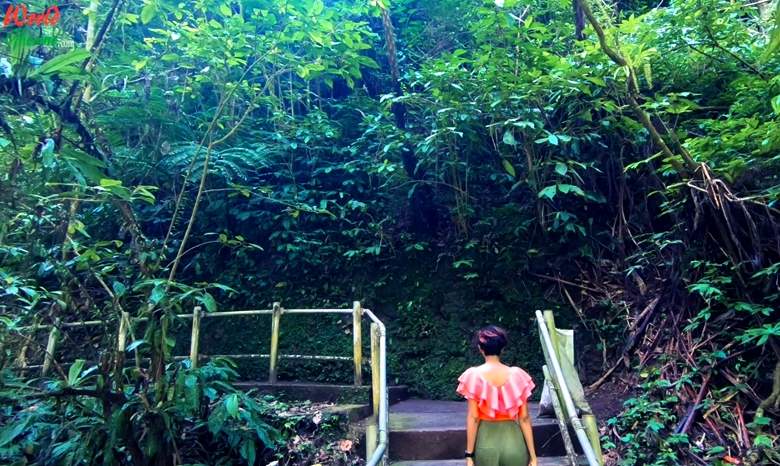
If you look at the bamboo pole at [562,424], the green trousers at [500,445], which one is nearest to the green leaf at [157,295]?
the green trousers at [500,445]

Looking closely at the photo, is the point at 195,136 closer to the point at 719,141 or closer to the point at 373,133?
the point at 373,133

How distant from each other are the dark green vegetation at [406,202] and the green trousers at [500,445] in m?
2.07

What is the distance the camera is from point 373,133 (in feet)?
27.2

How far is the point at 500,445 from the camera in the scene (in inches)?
→ 126

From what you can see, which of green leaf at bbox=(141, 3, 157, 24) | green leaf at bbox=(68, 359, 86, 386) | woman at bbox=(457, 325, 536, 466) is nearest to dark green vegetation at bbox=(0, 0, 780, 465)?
green leaf at bbox=(68, 359, 86, 386)

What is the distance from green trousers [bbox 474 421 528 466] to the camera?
3180mm

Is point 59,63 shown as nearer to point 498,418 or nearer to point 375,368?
point 375,368

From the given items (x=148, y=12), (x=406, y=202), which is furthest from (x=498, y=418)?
(x=406, y=202)

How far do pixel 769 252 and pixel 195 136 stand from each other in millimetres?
7244

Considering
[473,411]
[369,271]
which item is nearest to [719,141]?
[473,411]

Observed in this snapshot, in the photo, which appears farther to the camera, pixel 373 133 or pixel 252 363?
pixel 373 133

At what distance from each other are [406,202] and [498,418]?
518cm

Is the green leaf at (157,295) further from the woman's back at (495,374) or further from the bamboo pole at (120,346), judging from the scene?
the woman's back at (495,374)

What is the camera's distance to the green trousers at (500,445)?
3.18 m
